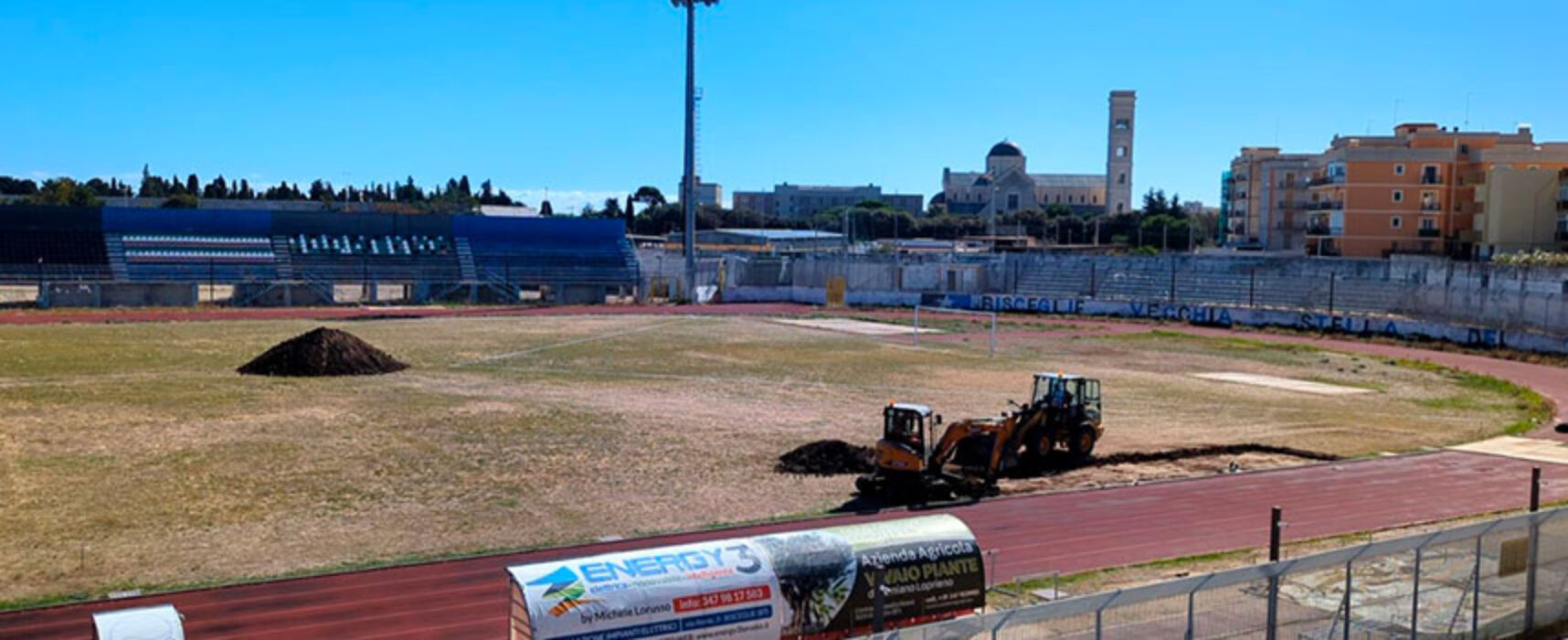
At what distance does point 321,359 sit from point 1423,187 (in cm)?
8153

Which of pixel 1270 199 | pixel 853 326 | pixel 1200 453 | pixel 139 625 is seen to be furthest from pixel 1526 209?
pixel 139 625

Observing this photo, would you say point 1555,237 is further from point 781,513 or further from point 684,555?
point 684,555

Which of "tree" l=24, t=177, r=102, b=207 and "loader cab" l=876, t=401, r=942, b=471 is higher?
"tree" l=24, t=177, r=102, b=207

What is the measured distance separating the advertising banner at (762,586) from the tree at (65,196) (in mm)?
139646

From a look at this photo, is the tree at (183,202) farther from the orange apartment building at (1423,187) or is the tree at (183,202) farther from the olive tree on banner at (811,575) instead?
the olive tree on banner at (811,575)

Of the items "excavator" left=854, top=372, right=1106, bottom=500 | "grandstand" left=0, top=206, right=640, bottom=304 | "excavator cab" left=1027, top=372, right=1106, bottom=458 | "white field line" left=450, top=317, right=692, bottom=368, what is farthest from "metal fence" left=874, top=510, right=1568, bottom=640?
"grandstand" left=0, top=206, right=640, bottom=304

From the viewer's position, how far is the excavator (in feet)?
76.8

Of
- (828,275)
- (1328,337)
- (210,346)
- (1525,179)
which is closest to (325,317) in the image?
(210,346)

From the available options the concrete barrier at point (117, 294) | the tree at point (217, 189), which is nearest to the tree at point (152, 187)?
the tree at point (217, 189)

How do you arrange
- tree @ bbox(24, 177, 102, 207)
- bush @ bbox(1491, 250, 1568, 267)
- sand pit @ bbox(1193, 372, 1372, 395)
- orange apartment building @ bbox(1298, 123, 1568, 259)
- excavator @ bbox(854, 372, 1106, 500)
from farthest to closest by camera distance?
tree @ bbox(24, 177, 102, 207) < orange apartment building @ bbox(1298, 123, 1568, 259) < bush @ bbox(1491, 250, 1568, 267) < sand pit @ bbox(1193, 372, 1372, 395) < excavator @ bbox(854, 372, 1106, 500)

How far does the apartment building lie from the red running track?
293 feet

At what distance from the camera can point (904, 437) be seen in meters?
23.5

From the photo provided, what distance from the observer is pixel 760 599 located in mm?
12445

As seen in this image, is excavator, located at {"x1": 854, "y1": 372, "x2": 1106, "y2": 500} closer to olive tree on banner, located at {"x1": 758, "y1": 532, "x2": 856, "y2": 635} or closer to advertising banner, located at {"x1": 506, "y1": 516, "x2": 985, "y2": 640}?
advertising banner, located at {"x1": 506, "y1": 516, "x2": 985, "y2": 640}
